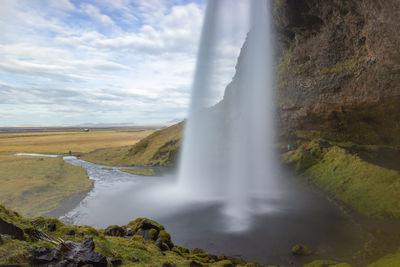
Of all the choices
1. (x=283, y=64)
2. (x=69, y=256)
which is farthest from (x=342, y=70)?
(x=69, y=256)

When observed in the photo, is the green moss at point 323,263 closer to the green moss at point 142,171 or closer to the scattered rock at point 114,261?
the scattered rock at point 114,261

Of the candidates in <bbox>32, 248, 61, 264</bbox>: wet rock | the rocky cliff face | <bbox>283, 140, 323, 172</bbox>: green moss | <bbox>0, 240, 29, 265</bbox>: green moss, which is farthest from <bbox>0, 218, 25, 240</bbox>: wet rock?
the rocky cliff face

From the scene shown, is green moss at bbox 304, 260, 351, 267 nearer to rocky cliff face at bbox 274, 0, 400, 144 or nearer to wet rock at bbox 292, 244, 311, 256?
wet rock at bbox 292, 244, 311, 256

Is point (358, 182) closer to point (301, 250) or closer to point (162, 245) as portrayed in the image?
point (301, 250)

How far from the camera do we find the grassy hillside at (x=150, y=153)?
78.2 meters

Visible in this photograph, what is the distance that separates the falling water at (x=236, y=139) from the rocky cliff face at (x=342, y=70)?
4.89 m

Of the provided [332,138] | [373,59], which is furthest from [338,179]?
[373,59]

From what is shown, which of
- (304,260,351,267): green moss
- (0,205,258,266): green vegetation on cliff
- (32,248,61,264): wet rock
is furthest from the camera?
(304,260,351,267): green moss

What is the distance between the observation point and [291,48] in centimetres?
7050

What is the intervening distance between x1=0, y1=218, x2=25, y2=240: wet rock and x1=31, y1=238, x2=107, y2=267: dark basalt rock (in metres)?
1.62

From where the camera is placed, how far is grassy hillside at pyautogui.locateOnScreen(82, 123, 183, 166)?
7819 centimetres

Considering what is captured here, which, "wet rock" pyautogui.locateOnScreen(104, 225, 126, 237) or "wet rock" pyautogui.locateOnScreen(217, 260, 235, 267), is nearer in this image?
"wet rock" pyautogui.locateOnScreen(217, 260, 235, 267)

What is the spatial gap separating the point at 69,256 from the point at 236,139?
5317cm

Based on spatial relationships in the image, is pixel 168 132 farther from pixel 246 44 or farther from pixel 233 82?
pixel 246 44
